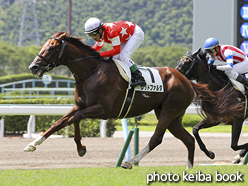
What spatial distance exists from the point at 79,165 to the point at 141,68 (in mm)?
1531

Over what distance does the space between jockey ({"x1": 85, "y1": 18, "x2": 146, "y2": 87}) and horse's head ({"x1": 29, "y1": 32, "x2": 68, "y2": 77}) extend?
31 centimetres

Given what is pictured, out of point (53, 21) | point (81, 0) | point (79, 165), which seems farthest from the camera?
point (81, 0)

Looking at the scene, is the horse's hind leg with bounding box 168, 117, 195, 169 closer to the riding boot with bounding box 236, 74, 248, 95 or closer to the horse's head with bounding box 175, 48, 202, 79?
the horse's head with bounding box 175, 48, 202, 79

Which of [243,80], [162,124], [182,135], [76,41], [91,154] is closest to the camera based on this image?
[76,41]

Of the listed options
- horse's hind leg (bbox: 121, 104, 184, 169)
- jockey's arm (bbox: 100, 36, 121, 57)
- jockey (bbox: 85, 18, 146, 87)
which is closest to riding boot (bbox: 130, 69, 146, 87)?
jockey (bbox: 85, 18, 146, 87)

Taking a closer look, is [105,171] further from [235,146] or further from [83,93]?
[235,146]

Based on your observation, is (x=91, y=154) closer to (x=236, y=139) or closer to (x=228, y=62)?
(x=236, y=139)

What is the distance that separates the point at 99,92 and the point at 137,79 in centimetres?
48

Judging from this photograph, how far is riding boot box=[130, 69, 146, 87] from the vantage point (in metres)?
4.84

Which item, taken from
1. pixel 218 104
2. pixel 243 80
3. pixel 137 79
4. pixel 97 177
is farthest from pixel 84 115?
pixel 243 80

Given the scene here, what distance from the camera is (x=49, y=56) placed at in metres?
4.58

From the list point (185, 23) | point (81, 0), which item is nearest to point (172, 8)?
point (185, 23)

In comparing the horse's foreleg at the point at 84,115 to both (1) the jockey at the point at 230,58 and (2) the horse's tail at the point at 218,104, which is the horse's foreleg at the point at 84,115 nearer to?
(2) the horse's tail at the point at 218,104

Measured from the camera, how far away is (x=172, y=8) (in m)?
68.4
